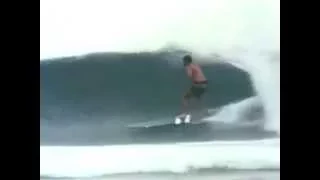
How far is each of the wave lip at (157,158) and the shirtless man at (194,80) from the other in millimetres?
114

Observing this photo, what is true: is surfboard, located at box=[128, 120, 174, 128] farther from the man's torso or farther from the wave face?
the man's torso

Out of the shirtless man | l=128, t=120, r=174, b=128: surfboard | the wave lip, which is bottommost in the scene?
the wave lip

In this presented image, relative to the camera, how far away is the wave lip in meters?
1.10

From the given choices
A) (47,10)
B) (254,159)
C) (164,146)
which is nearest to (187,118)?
(164,146)

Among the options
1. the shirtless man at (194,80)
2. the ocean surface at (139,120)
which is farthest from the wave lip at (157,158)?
the shirtless man at (194,80)

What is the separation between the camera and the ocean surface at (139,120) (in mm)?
1102

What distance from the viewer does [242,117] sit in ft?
3.68

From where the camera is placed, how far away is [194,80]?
3.68 ft

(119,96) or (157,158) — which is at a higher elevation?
(119,96)

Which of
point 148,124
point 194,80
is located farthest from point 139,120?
point 194,80

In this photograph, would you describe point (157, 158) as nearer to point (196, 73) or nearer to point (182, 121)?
point (182, 121)

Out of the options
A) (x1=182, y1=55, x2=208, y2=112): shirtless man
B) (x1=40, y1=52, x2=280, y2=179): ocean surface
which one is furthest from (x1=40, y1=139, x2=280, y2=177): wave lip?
(x1=182, y1=55, x2=208, y2=112): shirtless man

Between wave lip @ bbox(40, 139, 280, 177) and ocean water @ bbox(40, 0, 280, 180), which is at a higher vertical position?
ocean water @ bbox(40, 0, 280, 180)

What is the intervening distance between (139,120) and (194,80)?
16cm
